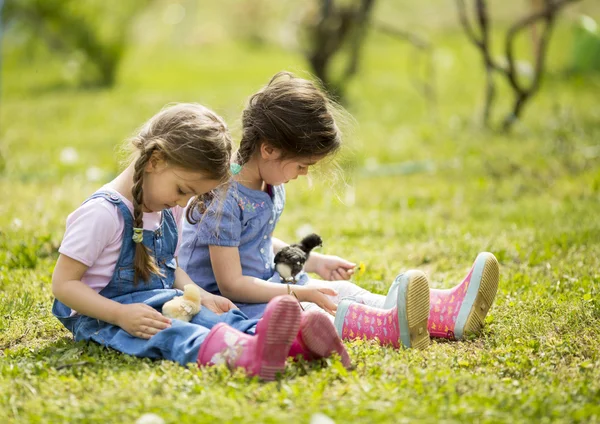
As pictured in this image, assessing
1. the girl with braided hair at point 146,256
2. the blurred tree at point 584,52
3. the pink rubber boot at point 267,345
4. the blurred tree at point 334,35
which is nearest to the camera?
the pink rubber boot at point 267,345

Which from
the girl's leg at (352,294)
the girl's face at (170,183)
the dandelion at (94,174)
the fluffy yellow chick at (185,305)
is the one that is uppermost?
the girl's face at (170,183)

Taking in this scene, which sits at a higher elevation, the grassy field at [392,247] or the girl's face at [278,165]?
the girl's face at [278,165]

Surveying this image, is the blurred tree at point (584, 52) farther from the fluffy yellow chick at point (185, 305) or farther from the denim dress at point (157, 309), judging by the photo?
the fluffy yellow chick at point (185, 305)

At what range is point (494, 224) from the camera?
519cm

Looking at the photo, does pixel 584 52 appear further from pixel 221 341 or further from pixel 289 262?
pixel 221 341

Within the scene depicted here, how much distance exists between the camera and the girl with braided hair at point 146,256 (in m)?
2.82

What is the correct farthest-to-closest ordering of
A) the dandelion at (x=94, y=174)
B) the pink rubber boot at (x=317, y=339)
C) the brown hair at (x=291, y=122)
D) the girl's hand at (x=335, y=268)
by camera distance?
the dandelion at (x=94, y=174) < the girl's hand at (x=335, y=268) < the brown hair at (x=291, y=122) < the pink rubber boot at (x=317, y=339)

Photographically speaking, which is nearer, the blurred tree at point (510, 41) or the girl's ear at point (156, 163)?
the girl's ear at point (156, 163)

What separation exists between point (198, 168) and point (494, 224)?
2869mm

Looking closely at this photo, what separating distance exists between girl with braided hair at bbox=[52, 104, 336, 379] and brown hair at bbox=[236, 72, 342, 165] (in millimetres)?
320

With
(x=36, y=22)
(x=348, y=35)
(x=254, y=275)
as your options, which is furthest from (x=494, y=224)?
(x=36, y=22)

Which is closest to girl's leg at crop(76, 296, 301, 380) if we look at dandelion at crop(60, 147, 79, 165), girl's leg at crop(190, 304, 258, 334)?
girl's leg at crop(190, 304, 258, 334)

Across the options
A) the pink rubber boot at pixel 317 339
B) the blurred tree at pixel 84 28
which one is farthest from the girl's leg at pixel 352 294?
the blurred tree at pixel 84 28

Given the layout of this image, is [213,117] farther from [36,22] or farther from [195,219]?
[36,22]
